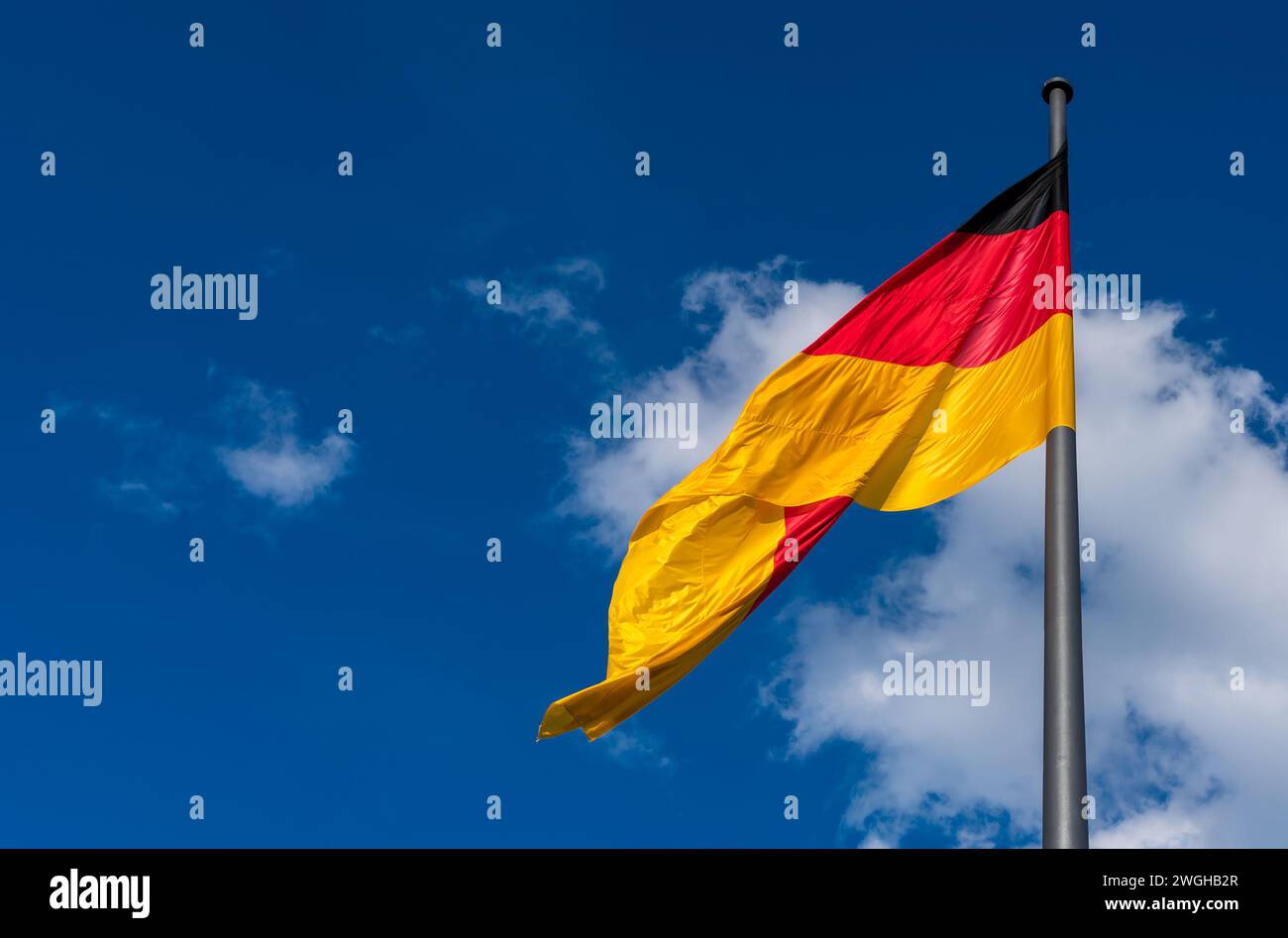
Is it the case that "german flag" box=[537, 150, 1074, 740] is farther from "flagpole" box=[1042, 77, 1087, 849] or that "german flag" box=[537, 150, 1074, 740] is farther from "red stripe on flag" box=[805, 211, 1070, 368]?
"flagpole" box=[1042, 77, 1087, 849]

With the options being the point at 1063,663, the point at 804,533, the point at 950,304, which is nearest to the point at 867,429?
the point at 804,533

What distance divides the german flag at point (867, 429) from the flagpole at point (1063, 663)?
55.9 inches

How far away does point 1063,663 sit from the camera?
11.9 metres

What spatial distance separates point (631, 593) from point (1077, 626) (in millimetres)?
4958

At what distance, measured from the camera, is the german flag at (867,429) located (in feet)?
48.0

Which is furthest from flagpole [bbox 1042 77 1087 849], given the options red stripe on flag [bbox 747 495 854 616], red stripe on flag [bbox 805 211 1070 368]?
red stripe on flag [bbox 747 495 854 616]

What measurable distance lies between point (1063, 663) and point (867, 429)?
4400 mm

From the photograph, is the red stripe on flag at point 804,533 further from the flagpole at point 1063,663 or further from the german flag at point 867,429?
the flagpole at point 1063,663

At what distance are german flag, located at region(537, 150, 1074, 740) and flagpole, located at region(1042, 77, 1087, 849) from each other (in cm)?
142

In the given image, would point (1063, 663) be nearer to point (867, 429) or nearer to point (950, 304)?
point (867, 429)

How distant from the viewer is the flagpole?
11266 millimetres

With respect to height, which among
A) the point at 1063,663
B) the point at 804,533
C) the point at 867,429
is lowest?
the point at 1063,663
